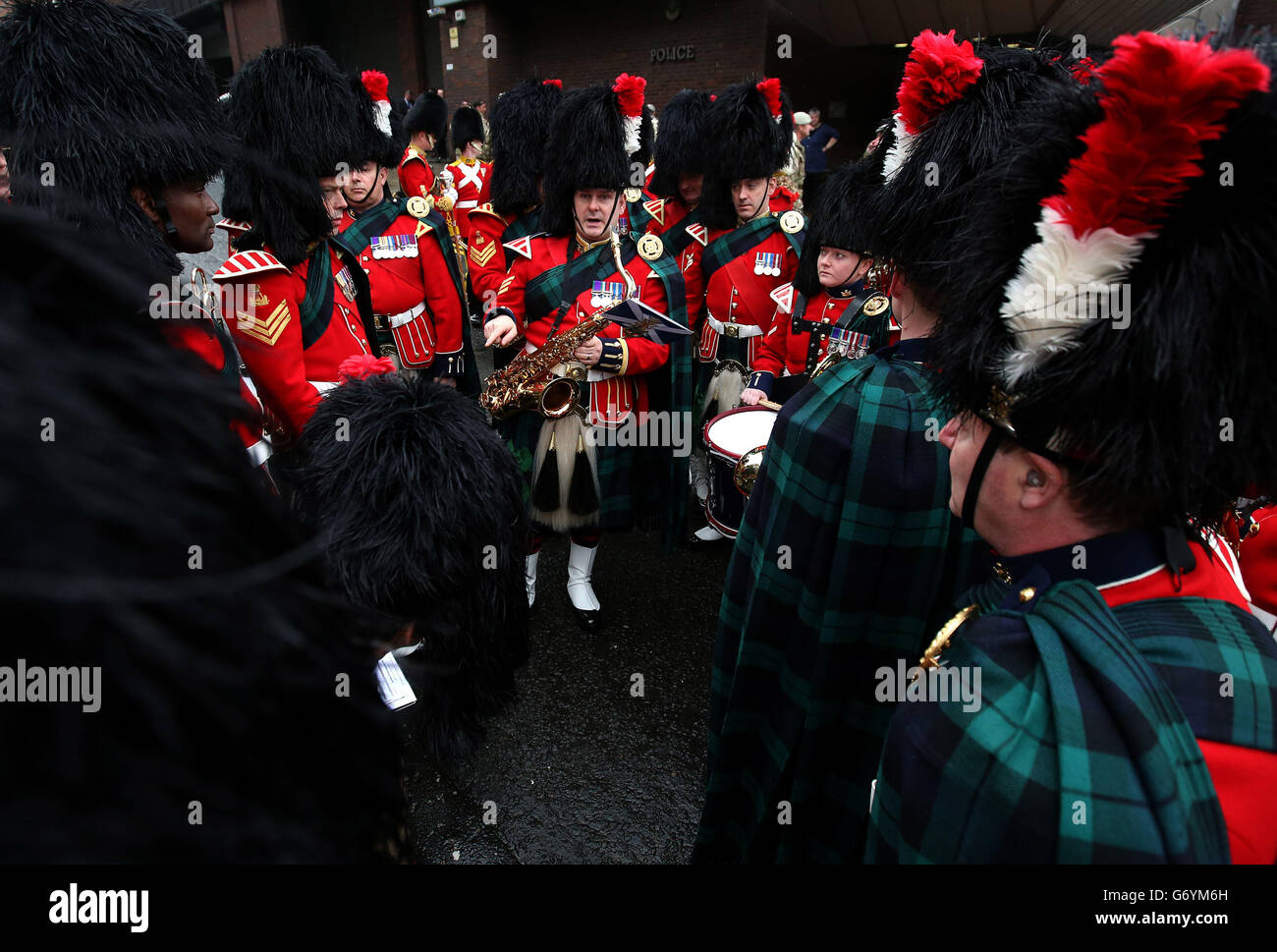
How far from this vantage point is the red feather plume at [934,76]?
5.24ft

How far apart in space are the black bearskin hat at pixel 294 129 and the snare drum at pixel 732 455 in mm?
1909

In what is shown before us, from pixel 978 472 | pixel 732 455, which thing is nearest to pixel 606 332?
pixel 732 455

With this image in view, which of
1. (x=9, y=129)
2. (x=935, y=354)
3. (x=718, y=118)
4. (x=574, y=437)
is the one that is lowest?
(x=574, y=437)

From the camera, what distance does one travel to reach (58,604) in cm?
46

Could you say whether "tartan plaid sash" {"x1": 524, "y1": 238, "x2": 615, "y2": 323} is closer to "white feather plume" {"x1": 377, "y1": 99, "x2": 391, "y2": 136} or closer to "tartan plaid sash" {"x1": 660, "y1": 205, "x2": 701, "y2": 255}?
"tartan plaid sash" {"x1": 660, "y1": 205, "x2": 701, "y2": 255}

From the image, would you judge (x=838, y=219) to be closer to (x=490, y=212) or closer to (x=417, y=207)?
(x=417, y=207)

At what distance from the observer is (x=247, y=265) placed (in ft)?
8.41

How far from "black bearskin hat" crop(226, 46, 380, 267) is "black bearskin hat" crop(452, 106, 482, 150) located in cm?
696

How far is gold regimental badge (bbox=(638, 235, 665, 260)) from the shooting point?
3.63m

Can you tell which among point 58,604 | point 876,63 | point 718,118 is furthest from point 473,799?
point 876,63

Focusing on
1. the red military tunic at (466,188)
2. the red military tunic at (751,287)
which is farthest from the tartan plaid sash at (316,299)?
the red military tunic at (466,188)

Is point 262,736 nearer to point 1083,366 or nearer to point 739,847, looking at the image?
point 1083,366

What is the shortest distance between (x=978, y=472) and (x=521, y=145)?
16.1 ft
